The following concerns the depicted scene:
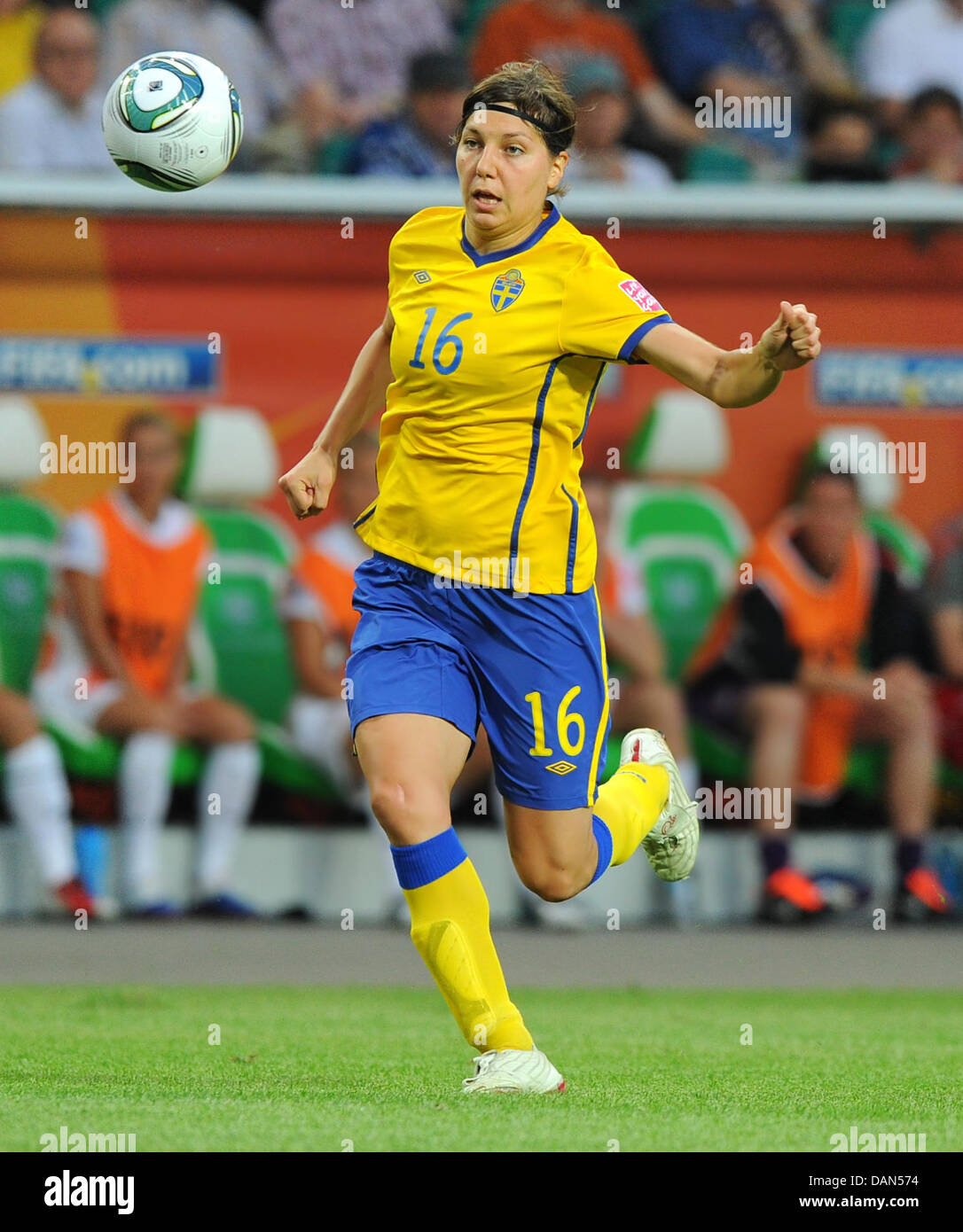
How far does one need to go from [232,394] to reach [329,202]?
1.03 metres

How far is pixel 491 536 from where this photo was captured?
536 centimetres

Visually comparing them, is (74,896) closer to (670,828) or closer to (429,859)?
(670,828)

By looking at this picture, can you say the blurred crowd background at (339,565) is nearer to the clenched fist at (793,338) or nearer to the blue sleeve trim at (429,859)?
the blue sleeve trim at (429,859)

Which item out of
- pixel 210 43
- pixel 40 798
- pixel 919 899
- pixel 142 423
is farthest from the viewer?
pixel 210 43

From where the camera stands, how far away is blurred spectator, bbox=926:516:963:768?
10.5m

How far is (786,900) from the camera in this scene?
10141 mm

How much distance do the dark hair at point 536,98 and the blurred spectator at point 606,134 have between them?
5.46 metres

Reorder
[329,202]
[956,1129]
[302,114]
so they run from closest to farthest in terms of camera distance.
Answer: [956,1129]
[329,202]
[302,114]

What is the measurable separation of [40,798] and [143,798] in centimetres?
47

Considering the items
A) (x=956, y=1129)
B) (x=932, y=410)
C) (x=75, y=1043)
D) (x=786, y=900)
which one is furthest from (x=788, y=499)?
(x=956, y=1129)

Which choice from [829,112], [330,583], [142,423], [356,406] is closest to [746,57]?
[829,112]

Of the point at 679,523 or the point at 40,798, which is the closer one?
the point at 40,798

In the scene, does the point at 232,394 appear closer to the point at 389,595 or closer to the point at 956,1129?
the point at 389,595

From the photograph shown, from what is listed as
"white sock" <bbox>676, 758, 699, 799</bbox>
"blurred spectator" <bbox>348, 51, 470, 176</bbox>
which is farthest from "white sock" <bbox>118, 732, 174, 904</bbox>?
"blurred spectator" <bbox>348, 51, 470, 176</bbox>
